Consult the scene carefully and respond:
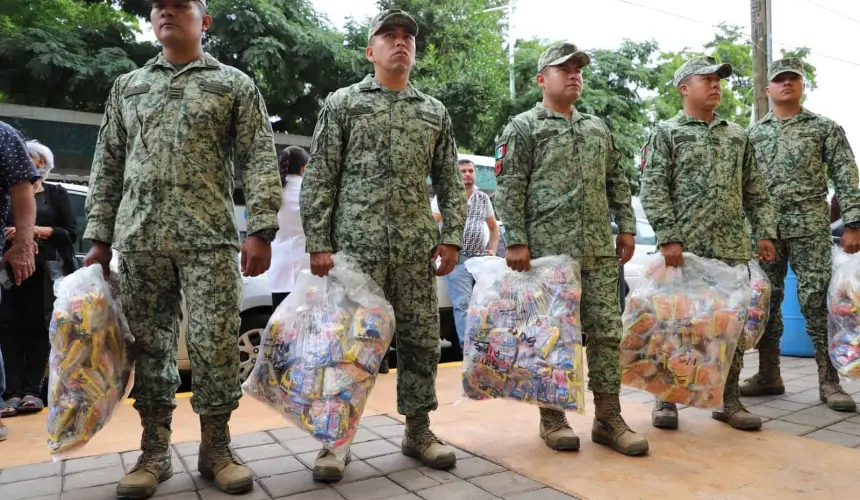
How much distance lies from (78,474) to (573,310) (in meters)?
2.26

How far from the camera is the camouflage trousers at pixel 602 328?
10.7 feet

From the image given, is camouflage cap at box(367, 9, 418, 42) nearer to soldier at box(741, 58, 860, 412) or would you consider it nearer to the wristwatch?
the wristwatch

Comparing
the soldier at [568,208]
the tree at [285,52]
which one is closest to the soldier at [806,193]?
the soldier at [568,208]

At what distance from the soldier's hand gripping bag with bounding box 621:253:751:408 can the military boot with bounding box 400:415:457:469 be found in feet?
3.52

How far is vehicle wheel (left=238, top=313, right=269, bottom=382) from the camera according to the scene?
4.89 meters

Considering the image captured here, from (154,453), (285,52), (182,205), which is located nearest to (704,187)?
(182,205)

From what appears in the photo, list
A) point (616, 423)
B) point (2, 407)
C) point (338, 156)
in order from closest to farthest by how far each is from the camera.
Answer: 1. point (338, 156)
2. point (616, 423)
3. point (2, 407)

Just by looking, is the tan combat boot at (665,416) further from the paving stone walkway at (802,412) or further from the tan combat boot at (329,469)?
the tan combat boot at (329,469)

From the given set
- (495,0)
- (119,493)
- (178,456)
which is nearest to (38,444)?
(178,456)

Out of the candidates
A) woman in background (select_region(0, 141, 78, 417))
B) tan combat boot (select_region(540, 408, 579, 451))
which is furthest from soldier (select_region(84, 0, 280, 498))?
woman in background (select_region(0, 141, 78, 417))

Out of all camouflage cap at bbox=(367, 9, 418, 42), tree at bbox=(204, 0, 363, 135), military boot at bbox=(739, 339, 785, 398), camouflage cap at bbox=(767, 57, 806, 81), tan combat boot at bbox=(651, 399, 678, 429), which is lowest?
tan combat boot at bbox=(651, 399, 678, 429)

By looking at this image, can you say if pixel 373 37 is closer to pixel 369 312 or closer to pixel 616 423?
pixel 369 312

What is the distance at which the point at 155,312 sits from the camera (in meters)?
2.68

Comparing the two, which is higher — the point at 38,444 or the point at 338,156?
the point at 338,156
